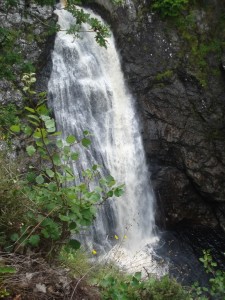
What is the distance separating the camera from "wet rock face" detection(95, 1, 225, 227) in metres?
8.81

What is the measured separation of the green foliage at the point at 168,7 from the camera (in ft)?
29.3

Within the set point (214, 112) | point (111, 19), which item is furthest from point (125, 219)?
point (111, 19)

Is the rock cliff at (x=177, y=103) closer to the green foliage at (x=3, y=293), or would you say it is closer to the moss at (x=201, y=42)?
the moss at (x=201, y=42)

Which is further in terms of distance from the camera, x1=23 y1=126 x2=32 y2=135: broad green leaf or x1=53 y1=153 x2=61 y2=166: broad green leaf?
x1=53 y1=153 x2=61 y2=166: broad green leaf

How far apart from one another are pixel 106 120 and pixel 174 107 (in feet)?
5.90

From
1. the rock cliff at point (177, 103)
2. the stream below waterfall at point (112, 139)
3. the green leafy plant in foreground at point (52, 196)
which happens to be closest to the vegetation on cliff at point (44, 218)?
the green leafy plant in foreground at point (52, 196)

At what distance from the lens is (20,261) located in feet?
6.92

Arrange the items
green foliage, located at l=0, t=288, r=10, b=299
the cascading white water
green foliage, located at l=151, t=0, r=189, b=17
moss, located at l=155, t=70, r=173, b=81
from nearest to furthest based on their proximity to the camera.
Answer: green foliage, located at l=0, t=288, r=10, b=299
the cascading white water
moss, located at l=155, t=70, r=173, b=81
green foliage, located at l=151, t=0, r=189, b=17

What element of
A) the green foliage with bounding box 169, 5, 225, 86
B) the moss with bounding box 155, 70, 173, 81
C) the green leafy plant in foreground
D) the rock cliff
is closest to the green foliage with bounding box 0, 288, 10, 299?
the green leafy plant in foreground

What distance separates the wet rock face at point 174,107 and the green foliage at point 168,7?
188 mm

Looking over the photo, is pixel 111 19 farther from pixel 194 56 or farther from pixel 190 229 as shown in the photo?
pixel 190 229

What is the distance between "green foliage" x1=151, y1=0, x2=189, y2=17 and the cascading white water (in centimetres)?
145

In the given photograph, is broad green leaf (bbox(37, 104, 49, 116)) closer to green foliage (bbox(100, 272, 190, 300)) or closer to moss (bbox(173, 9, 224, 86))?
green foliage (bbox(100, 272, 190, 300))

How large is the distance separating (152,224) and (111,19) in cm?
530
